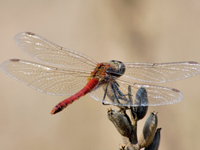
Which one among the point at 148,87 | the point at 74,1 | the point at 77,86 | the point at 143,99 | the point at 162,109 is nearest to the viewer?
the point at 143,99

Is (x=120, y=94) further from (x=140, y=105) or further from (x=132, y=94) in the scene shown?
(x=140, y=105)

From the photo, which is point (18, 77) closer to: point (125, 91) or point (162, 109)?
point (125, 91)

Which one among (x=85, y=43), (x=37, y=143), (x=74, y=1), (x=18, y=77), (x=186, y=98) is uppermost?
(x=74, y=1)

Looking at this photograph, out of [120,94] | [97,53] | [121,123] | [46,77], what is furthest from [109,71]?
[97,53]

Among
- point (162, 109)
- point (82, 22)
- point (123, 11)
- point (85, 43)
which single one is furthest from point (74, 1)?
point (162, 109)

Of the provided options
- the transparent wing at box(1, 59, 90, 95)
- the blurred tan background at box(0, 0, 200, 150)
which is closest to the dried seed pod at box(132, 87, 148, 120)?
the transparent wing at box(1, 59, 90, 95)

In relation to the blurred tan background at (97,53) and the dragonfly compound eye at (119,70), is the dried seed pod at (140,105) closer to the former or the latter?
the dragonfly compound eye at (119,70)
